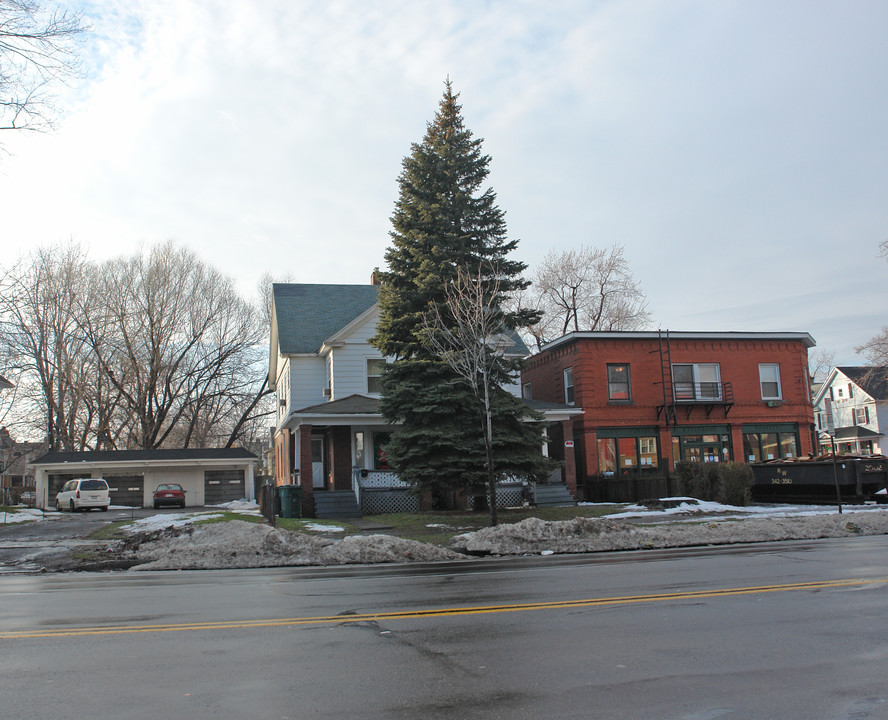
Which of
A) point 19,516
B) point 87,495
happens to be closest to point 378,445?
point 19,516

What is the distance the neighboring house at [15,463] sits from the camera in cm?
3919

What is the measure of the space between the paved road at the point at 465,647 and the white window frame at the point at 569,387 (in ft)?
74.6

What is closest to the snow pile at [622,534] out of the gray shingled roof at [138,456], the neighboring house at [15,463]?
the gray shingled roof at [138,456]

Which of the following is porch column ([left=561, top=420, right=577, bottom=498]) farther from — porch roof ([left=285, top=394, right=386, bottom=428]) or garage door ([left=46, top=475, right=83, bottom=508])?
garage door ([left=46, top=475, right=83, bottom=508])

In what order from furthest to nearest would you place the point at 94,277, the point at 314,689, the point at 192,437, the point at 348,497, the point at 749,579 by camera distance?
the point at 192,437
the point at 94,277
the point at 348,497
the point at 749,579
the point at 314,689

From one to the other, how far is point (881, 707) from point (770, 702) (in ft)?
2.21

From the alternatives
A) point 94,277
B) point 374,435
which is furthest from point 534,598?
point 94,277

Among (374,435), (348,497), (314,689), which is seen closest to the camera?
(314,689)

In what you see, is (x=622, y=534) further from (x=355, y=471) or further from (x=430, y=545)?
(x=355, y=471)

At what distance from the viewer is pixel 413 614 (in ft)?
26.8

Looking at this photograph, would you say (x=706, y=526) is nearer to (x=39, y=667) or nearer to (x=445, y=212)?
(x=445, y=212)

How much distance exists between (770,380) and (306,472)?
859 inches

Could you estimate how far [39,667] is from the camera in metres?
6.11

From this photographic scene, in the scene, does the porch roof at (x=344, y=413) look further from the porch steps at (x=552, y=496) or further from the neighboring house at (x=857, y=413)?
the neighboring house at (x=857, y=413)
